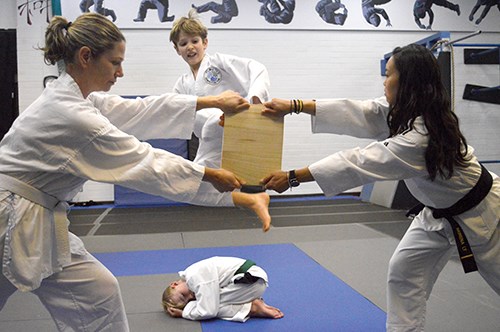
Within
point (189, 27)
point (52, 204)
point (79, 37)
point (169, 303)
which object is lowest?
point (169, 303)

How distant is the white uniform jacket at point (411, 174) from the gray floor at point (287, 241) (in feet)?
3.01

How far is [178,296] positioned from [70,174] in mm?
1517

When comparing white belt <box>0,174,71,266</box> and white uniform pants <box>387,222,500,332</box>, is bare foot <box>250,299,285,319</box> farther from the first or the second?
white belt <box>0,174,71,266</box>

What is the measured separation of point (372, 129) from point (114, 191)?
6.03 metres

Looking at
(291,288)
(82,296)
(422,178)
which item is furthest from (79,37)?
(291,288)

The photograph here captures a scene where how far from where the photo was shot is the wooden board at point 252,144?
7.09 feet

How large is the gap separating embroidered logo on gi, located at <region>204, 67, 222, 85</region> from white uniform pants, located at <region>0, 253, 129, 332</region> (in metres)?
1.54

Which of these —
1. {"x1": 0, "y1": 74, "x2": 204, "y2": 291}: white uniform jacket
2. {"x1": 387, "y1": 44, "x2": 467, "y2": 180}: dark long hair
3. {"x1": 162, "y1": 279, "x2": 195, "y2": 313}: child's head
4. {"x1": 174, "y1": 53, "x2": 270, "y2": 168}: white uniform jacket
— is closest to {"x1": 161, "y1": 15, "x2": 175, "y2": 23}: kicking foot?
{"x1": 174, "y1": 53, "x2": 270, "y2": 168}: white uniform jacket

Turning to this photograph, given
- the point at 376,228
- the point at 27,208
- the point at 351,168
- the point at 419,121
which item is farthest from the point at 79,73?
the point at 376,228

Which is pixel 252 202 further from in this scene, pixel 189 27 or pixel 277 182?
pixel 189 27

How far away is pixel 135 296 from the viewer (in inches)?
135

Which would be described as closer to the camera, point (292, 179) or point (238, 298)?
point (292, 179)

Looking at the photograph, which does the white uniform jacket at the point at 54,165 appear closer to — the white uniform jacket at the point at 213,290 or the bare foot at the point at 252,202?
the bare foot at the point at 252,202

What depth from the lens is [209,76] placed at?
306 cm
